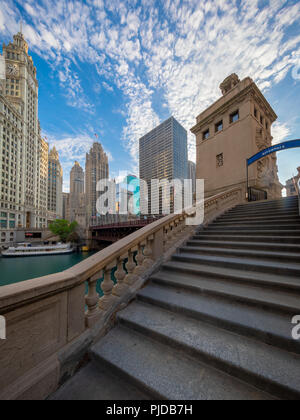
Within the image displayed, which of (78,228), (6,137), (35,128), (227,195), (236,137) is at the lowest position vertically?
(78,228)

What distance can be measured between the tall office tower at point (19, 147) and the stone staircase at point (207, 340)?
5955cm

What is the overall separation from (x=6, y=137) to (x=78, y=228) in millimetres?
38485

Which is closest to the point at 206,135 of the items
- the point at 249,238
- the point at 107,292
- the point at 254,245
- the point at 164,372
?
the point at 249,238

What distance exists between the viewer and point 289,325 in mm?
2055

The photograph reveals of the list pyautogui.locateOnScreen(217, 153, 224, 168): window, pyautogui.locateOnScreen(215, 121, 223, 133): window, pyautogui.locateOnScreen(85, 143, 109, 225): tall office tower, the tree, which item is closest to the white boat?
the tree

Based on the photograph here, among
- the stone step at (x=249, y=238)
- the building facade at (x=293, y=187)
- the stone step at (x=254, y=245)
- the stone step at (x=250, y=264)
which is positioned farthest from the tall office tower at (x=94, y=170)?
the stone step at (x=250, y=264)

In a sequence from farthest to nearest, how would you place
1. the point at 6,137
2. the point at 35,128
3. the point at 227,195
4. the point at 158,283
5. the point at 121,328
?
the point at 35,128
the point at 6,137
the point at 227,195
the point at 158,283
the point at 121,328

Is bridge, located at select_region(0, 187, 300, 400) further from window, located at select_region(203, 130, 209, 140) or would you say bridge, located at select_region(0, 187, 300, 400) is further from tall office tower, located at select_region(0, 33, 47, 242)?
tall office tower, located at select_region(0, 33, 47, 242)

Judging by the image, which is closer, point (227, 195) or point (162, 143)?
point (227, 195)

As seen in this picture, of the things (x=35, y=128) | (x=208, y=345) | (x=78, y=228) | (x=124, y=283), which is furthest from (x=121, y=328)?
(x=35, y=128)

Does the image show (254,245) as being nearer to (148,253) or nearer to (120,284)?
(148,253)

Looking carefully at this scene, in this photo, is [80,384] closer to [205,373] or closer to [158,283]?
[205,373]

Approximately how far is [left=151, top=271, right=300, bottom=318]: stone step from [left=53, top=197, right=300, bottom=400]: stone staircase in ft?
0.05

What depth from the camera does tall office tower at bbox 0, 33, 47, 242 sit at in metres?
49.4
